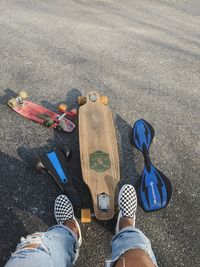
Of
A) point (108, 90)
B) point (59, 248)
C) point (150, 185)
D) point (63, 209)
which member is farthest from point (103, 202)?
point (108, 90)

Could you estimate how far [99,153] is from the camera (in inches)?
131

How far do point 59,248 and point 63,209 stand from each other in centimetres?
53

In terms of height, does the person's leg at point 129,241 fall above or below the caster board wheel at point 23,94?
below

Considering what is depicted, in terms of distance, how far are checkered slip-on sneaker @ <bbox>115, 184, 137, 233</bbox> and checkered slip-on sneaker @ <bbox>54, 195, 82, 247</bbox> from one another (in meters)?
0.45

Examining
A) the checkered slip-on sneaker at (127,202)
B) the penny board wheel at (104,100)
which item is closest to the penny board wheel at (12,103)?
the penny board wheel at (104,100)

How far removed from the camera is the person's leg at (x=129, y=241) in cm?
218

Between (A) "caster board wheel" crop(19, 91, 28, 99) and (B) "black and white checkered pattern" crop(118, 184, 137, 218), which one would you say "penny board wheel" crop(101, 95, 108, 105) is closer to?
(A) "caster board wheel" crop(19, 91, 28, 99)

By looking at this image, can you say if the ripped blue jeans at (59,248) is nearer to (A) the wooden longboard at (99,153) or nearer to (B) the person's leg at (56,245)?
(B) the person's leg at (56,245)

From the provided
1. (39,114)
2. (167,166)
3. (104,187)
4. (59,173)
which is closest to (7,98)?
(39,114)

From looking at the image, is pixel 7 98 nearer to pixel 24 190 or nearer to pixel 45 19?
pixel 24 190

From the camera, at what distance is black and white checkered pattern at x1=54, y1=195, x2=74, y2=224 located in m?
2.80

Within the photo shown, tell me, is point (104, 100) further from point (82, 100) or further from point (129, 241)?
point (129, 241)

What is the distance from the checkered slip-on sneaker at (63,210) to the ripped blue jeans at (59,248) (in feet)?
0.53

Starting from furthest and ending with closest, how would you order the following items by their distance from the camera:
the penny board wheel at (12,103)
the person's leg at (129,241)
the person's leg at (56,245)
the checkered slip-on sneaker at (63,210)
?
the penny board wheel at (12,103)
the checkered slip-on sneaker at (63,210)
the person's leg at (129,241)
the person's leg at (56,245)
